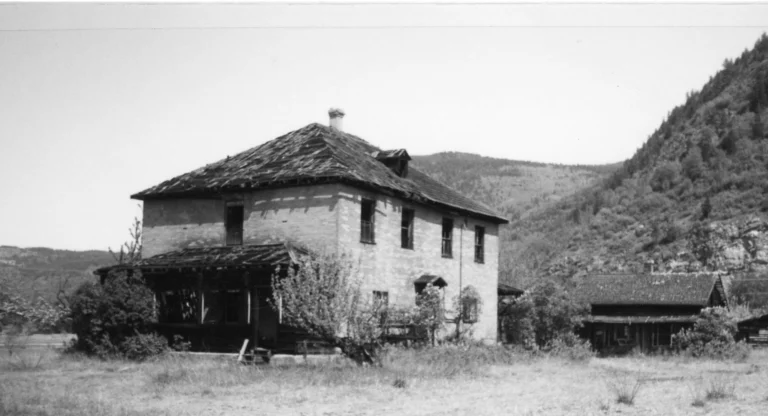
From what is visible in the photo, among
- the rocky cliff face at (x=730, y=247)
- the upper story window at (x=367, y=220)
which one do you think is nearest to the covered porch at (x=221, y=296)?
the upper story window at (x=367, y=220)

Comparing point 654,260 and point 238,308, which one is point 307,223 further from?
point 654,260

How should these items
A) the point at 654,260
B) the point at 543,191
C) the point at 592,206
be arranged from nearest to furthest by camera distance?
the point at 654,260 → the point at 592,206 → the point at 543,191

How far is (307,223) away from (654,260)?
4174 cm

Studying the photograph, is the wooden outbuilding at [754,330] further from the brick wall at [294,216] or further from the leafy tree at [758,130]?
the leafy tree at [758,130]

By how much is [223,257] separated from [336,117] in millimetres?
10337

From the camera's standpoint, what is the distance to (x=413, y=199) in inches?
1179

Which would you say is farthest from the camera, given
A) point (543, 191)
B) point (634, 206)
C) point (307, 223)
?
point (543, 191)

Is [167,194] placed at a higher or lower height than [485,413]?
higher

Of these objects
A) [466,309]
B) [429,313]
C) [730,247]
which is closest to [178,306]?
[429,313]

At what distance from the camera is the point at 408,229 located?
30406mm

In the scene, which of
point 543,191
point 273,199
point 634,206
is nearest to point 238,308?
point 273,199

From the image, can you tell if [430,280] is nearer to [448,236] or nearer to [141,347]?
[448,236]

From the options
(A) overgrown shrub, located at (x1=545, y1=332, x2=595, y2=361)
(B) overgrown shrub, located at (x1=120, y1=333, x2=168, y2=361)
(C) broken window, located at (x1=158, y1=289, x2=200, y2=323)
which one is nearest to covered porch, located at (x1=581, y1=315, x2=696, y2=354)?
(A) overgrown shrub, located at (x1=545, y1=332, x2=595, y2=361)

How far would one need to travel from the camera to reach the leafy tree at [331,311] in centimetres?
2222
